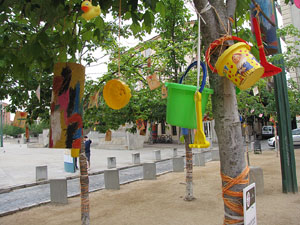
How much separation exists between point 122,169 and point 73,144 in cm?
1131

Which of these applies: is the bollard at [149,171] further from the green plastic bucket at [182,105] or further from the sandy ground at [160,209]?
the green plastic bucket at [182,105]

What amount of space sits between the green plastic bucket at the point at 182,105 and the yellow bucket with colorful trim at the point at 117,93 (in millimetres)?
607

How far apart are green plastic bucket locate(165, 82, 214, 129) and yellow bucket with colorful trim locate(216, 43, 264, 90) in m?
0.28

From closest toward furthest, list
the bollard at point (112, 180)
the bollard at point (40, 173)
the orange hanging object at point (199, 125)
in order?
the orange hanging object at point (199, 125)
the bollard at point (112, 180)
the bollard at point (40, 173)

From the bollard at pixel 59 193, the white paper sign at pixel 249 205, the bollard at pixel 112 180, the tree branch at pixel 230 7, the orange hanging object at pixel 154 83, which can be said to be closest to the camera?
the white paper sign at pixel 249 205

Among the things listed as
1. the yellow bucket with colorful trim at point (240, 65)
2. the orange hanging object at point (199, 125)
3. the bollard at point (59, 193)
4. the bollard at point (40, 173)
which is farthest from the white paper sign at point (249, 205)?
the bollard at point (40, 173)

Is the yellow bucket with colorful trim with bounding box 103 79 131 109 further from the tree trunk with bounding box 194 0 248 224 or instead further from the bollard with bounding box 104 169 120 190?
the bollard with bounding box 104 169 120 190

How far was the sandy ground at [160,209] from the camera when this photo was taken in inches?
205

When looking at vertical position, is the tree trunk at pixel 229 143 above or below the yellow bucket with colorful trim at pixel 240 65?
below

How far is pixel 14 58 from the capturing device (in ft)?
11.8

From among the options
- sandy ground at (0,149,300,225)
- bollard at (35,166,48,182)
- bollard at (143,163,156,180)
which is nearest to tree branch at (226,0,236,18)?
sandy ground at (0,149,300,225)

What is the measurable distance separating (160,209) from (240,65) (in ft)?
16.1

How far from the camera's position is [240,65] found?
70.1 inches

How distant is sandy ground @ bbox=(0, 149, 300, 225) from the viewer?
5.21m
